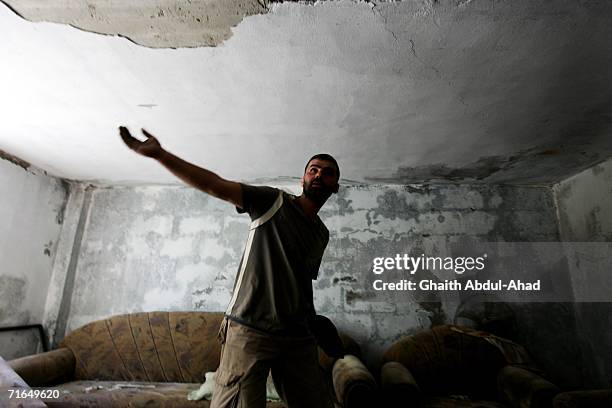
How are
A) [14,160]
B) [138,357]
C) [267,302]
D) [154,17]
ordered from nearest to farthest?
1. [267,302]
2. [154,17]
3. [138,357]
4. [14,160]

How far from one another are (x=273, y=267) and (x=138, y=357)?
2490 mm

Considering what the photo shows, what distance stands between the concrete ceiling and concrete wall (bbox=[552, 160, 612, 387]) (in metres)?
0.20

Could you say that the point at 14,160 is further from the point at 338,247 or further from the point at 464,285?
the point at 464,285

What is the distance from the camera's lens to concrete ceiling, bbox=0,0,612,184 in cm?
161

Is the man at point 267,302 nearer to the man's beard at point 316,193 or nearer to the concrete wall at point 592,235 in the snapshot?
the man's beard at point 316,193

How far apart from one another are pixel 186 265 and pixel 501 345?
3.11 metres

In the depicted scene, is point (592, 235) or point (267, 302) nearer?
point (267, 302)

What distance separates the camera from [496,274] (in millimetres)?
3473

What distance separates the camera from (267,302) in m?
1.34

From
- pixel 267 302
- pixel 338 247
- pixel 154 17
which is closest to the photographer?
pixel 267 302

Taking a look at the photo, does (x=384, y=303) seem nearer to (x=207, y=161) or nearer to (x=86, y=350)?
(x=207, y=161)

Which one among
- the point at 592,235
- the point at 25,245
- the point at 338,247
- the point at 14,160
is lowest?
the point at 25,245

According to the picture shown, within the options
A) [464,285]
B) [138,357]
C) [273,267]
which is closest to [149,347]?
[138,357]

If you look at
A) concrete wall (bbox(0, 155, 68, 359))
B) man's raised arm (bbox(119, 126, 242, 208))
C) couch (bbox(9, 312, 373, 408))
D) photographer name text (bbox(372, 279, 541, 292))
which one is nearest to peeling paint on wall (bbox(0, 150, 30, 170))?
concrete wall (bbox(0, 155, 68, 359))
